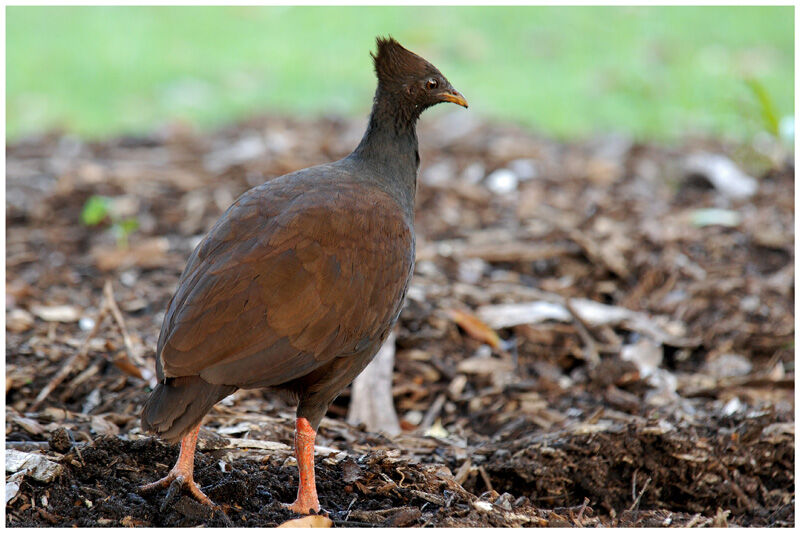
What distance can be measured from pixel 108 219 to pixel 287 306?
13.7 feet

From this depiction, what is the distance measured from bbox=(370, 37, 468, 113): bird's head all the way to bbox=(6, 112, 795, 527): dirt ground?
1533 mm

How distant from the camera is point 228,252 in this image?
135 inches

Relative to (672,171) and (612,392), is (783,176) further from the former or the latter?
(612,392)

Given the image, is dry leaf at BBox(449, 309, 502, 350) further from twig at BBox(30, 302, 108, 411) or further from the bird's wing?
twig at BBox(30, 302, 108, 411)

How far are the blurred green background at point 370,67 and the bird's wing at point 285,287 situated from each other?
6486 millimetres

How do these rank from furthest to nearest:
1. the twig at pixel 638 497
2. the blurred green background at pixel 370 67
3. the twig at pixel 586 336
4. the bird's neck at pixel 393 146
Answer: the blurred green background at pixel 370 67, the twig at pixel 586 336, the bird's neck at pixel 393 146, the twig at pixel 638 497

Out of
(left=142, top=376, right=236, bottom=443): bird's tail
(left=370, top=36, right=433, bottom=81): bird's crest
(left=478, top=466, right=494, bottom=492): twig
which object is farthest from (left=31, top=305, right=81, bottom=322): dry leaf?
(left=478, top=466, right=494, bottom=492): twig

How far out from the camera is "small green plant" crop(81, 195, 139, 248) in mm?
6252

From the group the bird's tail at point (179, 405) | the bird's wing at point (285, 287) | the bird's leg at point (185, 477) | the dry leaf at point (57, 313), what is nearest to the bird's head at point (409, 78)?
the bird's wing at point (285, 287)

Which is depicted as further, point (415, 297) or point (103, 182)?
point (103, 182)

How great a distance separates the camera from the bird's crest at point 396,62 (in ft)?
13.6

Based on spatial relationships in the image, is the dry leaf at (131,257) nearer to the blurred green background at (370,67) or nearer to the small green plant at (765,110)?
the blurred green background at (370,67)

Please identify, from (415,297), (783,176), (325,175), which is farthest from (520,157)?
(325,175)

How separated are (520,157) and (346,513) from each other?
565 cm
